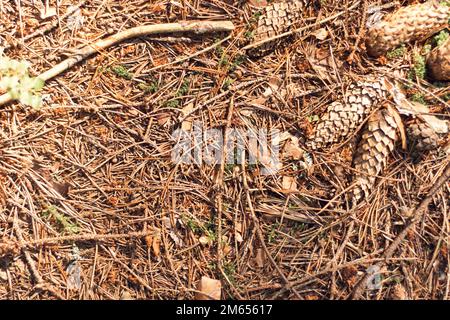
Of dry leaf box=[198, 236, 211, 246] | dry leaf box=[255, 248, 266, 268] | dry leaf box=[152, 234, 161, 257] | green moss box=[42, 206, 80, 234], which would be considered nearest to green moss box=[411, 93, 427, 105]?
dry leaf box=[255, 248, 266, 268]

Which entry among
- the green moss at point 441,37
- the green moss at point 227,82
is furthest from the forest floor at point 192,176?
the green moss at point 441,37

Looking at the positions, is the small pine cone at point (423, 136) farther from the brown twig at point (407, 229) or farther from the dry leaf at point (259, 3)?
the dry leaf at point (259, 3)

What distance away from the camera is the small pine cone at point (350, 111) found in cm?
234

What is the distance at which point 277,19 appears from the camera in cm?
238

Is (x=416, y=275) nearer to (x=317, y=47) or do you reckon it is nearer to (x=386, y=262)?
(x=386, y=262)

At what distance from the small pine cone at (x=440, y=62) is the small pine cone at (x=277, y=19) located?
0.78 meters

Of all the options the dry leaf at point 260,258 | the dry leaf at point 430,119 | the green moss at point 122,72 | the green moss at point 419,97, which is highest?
the green moss at point 122,72

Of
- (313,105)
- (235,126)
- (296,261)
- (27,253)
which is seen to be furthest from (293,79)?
(27,253)

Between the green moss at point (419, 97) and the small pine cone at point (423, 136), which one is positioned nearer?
the small pine cone at point (423, 136)

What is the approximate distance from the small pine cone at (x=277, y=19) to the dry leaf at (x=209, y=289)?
133 centimetres

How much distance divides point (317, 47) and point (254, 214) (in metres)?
1.02

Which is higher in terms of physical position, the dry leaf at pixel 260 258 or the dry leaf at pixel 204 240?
the dry leaf at pixel 204 240

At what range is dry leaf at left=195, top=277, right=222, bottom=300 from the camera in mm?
2371

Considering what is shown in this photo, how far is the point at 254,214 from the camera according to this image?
239 centimetres
